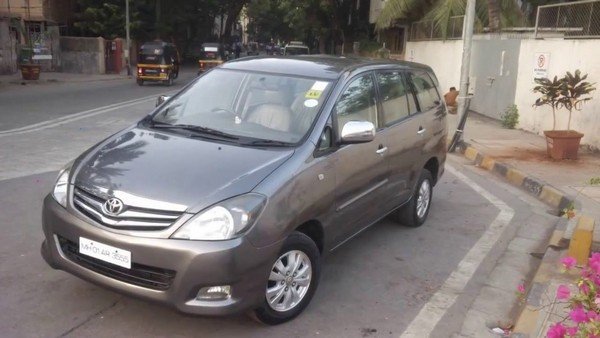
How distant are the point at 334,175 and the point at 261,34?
9567 cm

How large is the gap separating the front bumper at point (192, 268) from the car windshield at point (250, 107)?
1.03 m

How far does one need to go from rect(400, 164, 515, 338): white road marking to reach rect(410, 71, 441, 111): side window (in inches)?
60.5

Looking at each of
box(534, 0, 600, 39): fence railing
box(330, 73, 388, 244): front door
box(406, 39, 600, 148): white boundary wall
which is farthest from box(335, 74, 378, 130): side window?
box(534, 0, 600, 39): fence railing

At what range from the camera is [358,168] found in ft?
14.8

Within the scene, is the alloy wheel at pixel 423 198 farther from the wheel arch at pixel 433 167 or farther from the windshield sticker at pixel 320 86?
the windshield sticker at pixel 320 86

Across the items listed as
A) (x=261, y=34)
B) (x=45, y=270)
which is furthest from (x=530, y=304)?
(x=261, y=34)

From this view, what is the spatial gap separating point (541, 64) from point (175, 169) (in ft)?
36.7

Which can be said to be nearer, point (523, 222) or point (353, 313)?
point (353, 313)

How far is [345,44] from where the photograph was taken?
42969 mm

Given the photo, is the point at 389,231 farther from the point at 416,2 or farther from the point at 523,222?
the point at 416,2

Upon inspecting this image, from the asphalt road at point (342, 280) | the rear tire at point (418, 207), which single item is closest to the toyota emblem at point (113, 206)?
the asphalt road at point (342, 280)

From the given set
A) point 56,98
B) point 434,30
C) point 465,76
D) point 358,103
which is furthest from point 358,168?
point 434,30

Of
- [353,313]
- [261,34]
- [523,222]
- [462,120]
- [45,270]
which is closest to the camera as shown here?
[353,313]

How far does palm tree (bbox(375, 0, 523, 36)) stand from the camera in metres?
16.3
